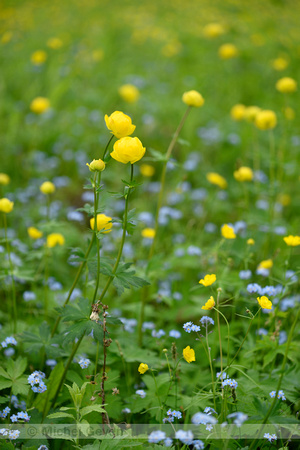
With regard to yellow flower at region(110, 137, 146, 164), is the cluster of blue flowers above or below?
below

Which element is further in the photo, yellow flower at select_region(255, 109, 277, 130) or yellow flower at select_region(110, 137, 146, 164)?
yellow flower at select_region(255, 109, 277, 130)

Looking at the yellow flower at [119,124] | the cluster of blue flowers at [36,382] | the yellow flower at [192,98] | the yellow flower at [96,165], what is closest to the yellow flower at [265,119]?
the yellow flower at [192,98]

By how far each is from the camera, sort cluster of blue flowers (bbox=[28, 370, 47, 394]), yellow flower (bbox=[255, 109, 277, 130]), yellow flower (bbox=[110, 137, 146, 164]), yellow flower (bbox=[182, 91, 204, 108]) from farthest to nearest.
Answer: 1. yellow flower (bbox=[255, 109, 277, 130])
2. yellow flower (bbox=[182, 91, 204, 108])
3. cluster of blue flowers (bbox=[28, 370, 47, 394])
4. yellow flower (bbox=[110, 137, 146, 164])

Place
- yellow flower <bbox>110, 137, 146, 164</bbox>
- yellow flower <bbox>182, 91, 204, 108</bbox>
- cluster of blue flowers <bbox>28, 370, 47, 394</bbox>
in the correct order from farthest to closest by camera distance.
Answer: yellow flower <bbox>182, 91, 204, 108</bbox> < cluster of blue flowers <bbox>28, 370, 47, 394</bbox> < yellow flower <bbox>110, 137, 146, 164</bbox>

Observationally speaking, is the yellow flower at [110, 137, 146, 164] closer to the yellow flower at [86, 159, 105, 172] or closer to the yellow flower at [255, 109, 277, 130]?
the yellow flower at [86, 159, 105, 172]

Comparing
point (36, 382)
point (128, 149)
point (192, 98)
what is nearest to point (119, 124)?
point (128, 149)

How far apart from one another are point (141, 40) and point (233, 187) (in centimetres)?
380

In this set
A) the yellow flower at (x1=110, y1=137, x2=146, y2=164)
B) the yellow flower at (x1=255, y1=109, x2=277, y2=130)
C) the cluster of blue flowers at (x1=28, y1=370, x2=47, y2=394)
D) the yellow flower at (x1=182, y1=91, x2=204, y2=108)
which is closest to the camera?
the yellow flower at (x1=110, y1=137, x2=146, y2=164)

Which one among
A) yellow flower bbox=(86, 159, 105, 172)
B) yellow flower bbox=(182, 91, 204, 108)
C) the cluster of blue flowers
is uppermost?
yellow flower bbox=(182, 91, 204, 108)

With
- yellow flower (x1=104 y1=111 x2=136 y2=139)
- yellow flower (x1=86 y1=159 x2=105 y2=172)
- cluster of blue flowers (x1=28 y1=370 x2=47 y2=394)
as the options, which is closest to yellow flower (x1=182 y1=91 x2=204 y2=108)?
yellow flower (x1=104 y1=111 x2=136 y2=139)

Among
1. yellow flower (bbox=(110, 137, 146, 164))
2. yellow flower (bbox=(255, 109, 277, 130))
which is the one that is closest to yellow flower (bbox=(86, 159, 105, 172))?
yellow flower (bbox=(110, 137, 146, 164))

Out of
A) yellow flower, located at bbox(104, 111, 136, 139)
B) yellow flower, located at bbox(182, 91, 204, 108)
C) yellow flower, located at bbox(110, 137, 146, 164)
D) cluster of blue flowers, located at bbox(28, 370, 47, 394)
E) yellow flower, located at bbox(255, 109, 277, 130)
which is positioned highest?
yellow flower, located at bbox(255, 109, 277, 130)

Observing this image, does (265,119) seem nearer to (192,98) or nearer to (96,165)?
(192,98)

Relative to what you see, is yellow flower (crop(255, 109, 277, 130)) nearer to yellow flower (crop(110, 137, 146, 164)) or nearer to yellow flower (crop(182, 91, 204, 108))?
yellow flower (crop(182, 91, 204, 108))
